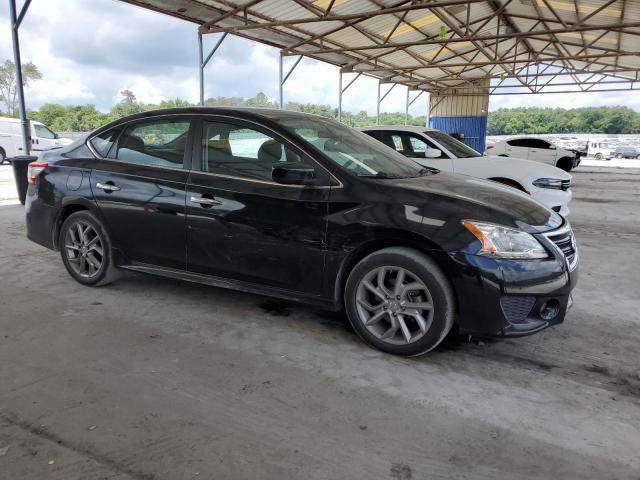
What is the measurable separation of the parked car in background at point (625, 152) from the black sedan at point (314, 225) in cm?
3615

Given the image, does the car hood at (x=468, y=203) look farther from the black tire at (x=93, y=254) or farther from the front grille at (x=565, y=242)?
the black tire at (x=93, y=254)

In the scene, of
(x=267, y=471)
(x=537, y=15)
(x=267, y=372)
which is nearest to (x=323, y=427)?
(x=267, y=471)

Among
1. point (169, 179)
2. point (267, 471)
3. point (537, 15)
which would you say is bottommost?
point (267, 471)

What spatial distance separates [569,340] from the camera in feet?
11.1

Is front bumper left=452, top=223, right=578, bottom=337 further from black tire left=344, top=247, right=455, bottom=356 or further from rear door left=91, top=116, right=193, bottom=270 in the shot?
rear door left=91, top=116, right=193, bottom=270

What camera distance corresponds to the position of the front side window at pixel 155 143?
12.3ft

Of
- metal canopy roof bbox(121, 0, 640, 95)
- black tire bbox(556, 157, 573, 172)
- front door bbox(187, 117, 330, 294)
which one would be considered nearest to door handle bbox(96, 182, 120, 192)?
front door bbox(187, 117, 330, 294)

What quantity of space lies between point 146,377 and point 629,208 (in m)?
10.1

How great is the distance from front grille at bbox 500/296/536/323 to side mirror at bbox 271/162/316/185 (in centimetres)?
142

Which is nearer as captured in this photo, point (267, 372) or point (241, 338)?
point (267, 372)

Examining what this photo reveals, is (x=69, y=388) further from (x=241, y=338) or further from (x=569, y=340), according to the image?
(x=569, y=340)

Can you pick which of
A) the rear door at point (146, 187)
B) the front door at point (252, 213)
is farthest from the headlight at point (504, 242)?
the rear door at point (146, 187)

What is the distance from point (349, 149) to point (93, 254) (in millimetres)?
2411

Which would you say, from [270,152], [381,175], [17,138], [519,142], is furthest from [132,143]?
[519,142]
